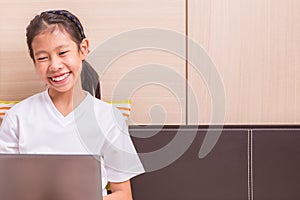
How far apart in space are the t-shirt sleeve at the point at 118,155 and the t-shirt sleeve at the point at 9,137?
0.28 m

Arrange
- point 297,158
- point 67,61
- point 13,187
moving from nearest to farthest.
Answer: point 13,187, point 67,61, point 297,158

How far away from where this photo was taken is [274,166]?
6.00 ft

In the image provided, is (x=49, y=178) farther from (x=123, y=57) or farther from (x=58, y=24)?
(x=123, y=57)

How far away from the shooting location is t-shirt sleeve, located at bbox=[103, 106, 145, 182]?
165cm

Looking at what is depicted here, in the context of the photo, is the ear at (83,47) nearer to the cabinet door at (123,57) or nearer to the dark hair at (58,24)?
the dark hair at (58,24)

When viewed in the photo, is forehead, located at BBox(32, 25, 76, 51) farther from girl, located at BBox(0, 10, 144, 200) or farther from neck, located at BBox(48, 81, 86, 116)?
neck, located at BBox(48, 81, 86, 116)

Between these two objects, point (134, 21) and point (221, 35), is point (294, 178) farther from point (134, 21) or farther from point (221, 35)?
point (134, 21)

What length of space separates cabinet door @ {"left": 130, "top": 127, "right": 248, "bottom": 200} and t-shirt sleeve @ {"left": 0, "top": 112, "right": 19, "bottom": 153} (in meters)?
0.39

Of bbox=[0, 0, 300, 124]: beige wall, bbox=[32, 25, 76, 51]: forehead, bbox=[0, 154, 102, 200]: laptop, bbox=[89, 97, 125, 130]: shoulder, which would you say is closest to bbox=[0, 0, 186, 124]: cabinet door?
bbox=[0, 0, 300, 124]: beige wall

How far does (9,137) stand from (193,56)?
68 centimetres

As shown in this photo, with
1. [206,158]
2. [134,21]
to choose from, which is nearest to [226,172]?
[206,158]

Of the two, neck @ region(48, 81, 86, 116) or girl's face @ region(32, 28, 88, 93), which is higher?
girl's face @ region(32, 28, 88, 93)

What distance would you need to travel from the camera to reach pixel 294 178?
183 centimetres

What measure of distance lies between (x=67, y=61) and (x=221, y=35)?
565 millimetres
